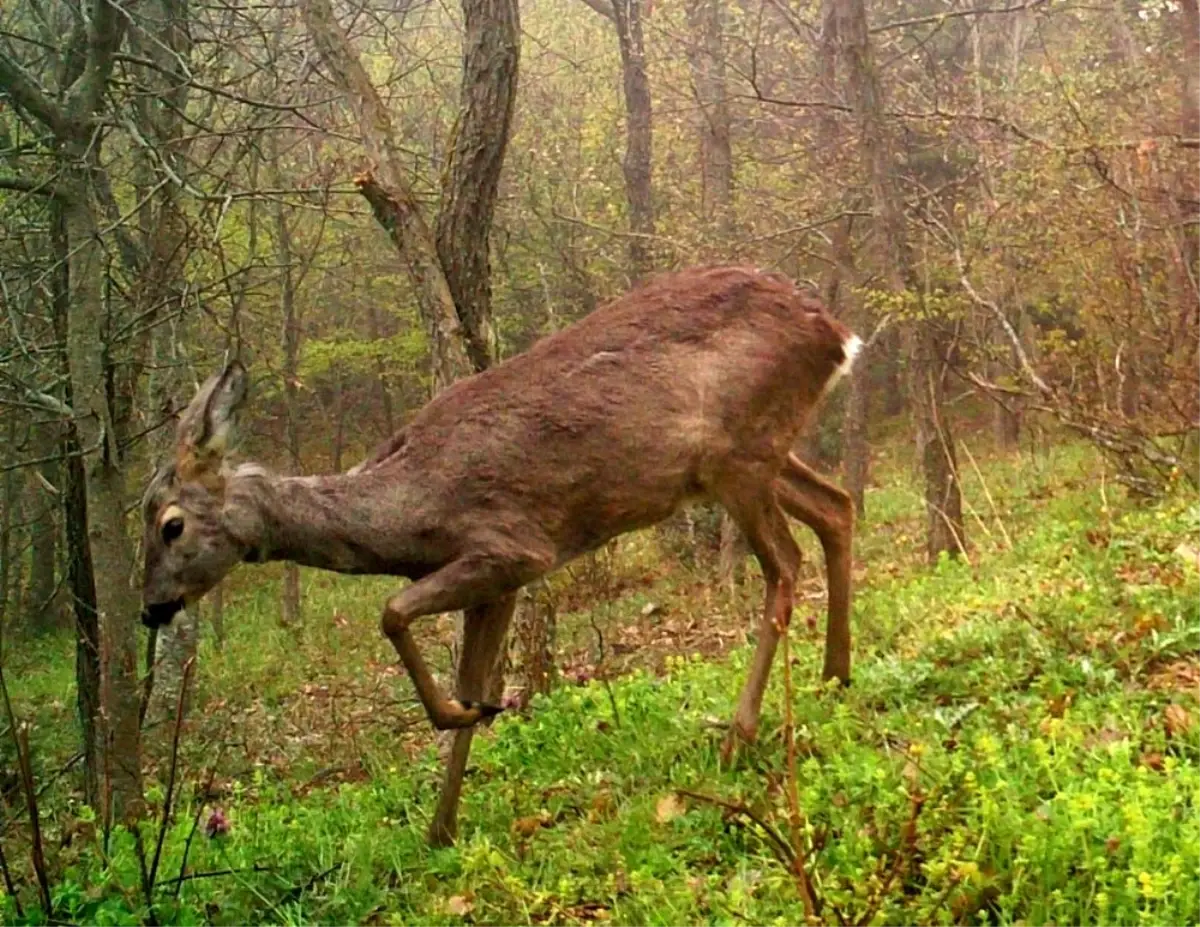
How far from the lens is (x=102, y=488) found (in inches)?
283

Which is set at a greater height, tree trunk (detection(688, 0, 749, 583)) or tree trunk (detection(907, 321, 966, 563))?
tree trunk (detection(688, 0, 749, 583))

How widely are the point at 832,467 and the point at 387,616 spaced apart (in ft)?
72.1

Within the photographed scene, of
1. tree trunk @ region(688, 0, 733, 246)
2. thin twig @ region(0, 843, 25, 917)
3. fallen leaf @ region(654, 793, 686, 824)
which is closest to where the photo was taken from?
thin twig @ region(0, 843, 25, 917)

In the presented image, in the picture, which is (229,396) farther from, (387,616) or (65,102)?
(65,102)

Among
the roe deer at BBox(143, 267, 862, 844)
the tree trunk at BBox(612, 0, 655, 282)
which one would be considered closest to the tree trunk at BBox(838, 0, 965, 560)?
the roe deer at BBox(143, 267, 862, 844)

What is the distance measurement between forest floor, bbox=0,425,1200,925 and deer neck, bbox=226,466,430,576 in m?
1.02

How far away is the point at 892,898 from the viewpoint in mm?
3342

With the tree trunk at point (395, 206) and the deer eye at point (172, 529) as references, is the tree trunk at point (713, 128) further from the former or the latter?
the deer eye at point (172, 529)

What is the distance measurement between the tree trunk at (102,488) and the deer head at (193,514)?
2.07 m

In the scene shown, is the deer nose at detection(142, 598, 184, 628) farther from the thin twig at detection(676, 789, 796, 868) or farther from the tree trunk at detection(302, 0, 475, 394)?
the thin twig at detection(676, 789, 796, 868)

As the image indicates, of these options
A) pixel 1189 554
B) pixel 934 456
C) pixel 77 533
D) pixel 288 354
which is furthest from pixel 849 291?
pixel 1189 554

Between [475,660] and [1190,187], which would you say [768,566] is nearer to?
[475,660]

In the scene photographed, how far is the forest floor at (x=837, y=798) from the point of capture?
3.32m

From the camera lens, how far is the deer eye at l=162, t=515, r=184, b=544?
504 centimetres
